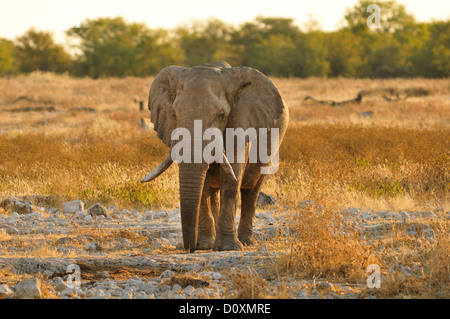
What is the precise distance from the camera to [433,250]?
732 centimetres

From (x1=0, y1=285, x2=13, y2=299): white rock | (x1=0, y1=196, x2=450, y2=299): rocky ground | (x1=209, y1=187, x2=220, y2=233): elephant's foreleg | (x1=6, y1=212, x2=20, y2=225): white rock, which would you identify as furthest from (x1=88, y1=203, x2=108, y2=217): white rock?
(x1=0, y1=285, x2=13, y2=299): white rock

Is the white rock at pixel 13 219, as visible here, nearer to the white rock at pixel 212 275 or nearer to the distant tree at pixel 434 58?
the white rock at pixel 212 275

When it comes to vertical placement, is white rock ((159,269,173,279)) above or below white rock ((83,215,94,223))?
above

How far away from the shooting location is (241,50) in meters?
64.0

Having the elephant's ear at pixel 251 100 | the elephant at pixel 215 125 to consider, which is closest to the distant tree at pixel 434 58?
the elephant at pixel 215 125

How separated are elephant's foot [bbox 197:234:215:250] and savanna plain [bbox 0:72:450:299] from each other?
1.18ft

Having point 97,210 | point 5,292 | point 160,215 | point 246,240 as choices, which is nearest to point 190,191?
point 246,240

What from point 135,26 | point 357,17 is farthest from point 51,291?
point 357,17

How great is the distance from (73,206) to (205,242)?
320 centimetres

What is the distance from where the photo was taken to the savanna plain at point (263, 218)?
656 centimetres

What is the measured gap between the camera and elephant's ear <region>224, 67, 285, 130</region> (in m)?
8.22

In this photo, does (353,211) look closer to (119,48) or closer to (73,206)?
(73,206)

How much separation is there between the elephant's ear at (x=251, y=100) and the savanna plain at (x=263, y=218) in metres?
1.24

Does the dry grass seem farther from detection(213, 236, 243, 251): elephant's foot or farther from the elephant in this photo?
the elephant
